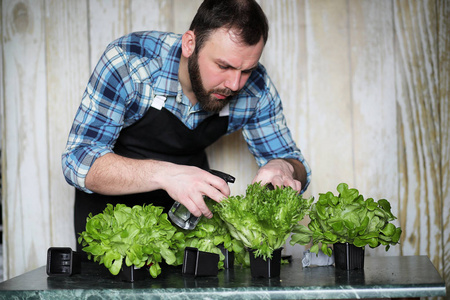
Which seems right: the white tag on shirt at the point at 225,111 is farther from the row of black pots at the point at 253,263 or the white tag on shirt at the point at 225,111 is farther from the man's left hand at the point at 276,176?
the row of black pots at the point at 253,263

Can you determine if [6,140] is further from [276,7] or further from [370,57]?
[370,57]

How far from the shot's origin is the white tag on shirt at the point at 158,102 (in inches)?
85.7

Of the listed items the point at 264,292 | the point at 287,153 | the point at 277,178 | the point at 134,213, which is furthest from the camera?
the point at 287,153

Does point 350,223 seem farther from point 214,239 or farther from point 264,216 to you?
point 214,239

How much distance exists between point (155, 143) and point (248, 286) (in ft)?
3.43

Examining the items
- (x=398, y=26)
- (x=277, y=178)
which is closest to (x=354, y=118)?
(x=398, y=26)

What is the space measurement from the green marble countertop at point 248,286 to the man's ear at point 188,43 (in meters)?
0.93

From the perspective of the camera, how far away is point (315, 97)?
272 centimetres

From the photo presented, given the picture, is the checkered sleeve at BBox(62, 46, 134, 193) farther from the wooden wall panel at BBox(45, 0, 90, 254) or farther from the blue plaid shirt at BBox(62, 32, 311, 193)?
the wooden wall panel at BBox(45, 0, 90, 254)

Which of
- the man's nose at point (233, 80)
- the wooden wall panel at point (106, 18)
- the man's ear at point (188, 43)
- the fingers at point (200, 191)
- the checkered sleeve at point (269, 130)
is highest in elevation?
the wooden wall panel at point (106, 18)

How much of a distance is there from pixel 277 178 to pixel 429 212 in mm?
1192

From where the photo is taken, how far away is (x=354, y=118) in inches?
107

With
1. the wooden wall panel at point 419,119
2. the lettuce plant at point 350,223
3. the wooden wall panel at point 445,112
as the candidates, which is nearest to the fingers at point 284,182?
the lettuce plant at point 350,223

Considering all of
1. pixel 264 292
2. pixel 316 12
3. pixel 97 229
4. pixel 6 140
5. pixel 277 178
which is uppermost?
pixel 316 12
